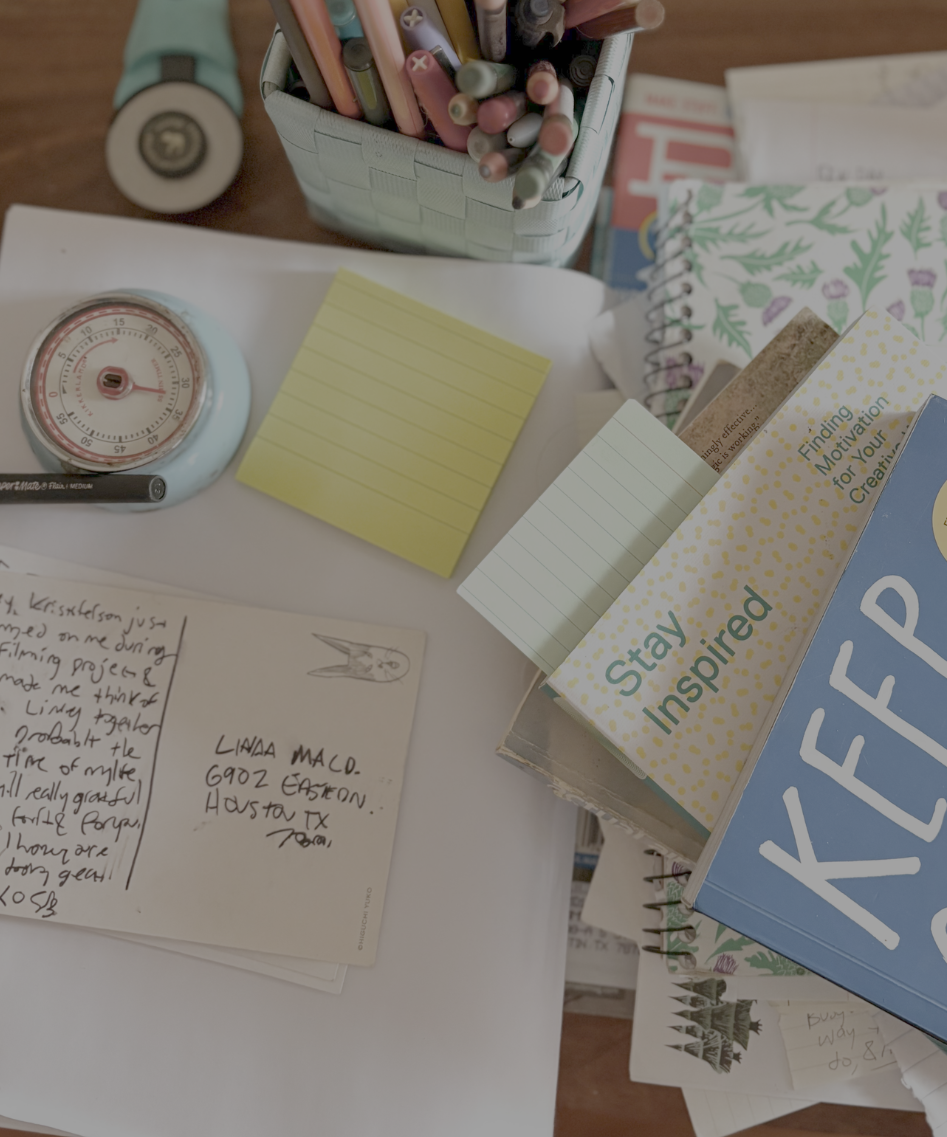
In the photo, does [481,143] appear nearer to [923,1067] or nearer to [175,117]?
[175,117]

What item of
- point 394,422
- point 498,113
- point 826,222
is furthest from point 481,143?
point 826,222

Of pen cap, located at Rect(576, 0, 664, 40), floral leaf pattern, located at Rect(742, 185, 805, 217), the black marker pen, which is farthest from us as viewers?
floral leaf pattern, located at Rect(742, 185, 805, 217)

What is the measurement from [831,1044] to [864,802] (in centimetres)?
24

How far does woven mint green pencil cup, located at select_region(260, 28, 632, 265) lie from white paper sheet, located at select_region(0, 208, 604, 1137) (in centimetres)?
3

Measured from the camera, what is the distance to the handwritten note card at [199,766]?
51cm

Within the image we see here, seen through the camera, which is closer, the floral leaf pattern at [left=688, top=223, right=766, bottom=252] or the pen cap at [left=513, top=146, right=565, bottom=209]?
the pen cap at [left=513, top=146, right=565, bottom=209]

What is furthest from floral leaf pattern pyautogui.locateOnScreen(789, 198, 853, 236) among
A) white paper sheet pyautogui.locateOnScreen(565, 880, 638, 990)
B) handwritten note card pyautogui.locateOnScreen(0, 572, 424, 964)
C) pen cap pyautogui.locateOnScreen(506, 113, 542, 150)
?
white paper sheet pyautogui.locateOnScreen(565, 880, 638, 990)

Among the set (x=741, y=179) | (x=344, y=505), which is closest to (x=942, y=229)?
(x=741, y=179)

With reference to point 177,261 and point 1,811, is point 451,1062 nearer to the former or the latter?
point 1,811

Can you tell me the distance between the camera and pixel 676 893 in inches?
20.6

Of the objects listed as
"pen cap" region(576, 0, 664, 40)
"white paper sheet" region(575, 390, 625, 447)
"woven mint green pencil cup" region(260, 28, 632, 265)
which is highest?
"pen cap" region(576, 0, 664, 40)

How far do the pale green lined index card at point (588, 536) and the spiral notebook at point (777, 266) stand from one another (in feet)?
0.38

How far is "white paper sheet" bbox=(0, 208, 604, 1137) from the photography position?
496mm

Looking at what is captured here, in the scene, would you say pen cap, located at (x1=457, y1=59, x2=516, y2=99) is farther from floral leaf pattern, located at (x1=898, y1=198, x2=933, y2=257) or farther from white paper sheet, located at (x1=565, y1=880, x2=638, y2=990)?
white paper sheet, located at (x1=565, y1=880, x2=638, y2=990)
